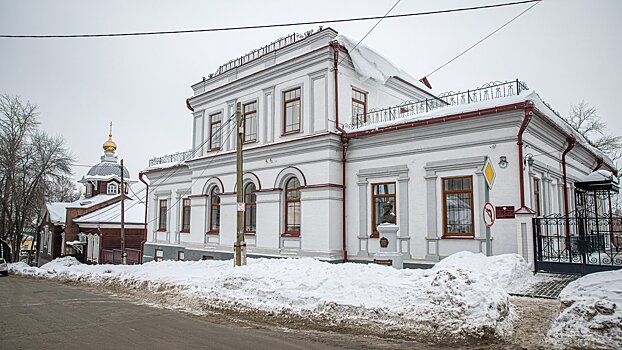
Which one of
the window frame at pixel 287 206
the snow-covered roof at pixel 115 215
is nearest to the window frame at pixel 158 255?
the window frame at pixel 287 206

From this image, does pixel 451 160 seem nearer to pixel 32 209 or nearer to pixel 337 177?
pixel 337 177

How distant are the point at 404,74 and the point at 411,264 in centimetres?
993

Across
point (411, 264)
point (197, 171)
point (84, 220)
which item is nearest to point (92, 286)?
point (197, 171)

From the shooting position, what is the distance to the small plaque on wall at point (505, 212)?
12543mm

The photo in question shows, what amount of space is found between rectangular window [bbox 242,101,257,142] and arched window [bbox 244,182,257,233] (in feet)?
6.72

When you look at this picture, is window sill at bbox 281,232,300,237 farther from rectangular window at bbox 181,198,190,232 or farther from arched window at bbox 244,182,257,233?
rectangular window at bbox 181,198,190,232

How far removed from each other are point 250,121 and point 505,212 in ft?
37.5

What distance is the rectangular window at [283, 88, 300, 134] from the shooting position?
18016 mm

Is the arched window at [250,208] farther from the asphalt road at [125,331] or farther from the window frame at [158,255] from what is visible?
the asphalt road at [125,331]

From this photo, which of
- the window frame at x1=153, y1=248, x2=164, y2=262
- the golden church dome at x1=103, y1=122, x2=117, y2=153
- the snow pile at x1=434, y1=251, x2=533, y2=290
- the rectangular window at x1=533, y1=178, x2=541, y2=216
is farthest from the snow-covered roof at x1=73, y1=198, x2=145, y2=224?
the snow pile at x1=434, y1=251, x2=533, y2=290

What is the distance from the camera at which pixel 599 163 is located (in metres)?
21.3

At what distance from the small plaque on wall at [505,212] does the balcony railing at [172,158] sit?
1619 centimetres

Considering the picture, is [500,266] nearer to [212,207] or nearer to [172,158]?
[212,207]

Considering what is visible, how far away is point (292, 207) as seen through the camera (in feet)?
58.0
